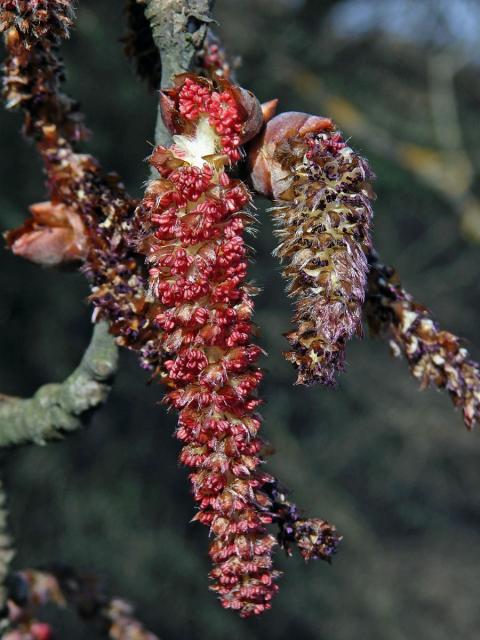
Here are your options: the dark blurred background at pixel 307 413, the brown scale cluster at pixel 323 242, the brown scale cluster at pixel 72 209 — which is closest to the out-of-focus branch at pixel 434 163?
the dark blurred background at pixel 307 413

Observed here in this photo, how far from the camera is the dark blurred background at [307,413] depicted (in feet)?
11.5

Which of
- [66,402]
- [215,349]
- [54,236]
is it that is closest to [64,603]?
[66,402]

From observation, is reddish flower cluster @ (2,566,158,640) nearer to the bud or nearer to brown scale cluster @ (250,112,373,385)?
the bud

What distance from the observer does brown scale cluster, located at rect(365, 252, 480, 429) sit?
674 millimetres

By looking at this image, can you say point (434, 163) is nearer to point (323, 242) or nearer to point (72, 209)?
point (72, 209)

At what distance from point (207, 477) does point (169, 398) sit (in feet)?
0.20

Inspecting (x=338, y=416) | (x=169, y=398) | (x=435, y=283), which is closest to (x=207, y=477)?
(x=169, y=398)

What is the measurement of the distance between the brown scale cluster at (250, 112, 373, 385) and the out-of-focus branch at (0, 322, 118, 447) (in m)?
0.29

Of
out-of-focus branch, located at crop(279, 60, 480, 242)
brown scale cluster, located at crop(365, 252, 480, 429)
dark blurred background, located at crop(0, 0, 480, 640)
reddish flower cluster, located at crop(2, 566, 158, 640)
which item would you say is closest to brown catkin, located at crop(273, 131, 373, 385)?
brown scale cluster, located at crop(365, 252, 480, 429)

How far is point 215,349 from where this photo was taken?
0.50 m

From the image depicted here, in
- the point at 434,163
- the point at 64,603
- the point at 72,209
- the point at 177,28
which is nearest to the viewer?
the point at 177,28

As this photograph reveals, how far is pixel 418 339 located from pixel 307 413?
150 inches

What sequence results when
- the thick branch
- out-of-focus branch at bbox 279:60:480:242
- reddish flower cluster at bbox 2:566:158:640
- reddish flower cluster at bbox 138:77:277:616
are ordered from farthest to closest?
out-of-focus branch at bbox 279:60:480:242, reddish flower cluster at bbox 2:566:158:640, the thick branch, reddish flower cluster at bbox 138:77:277:616

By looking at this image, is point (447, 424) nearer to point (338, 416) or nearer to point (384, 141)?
point (338, 416)
